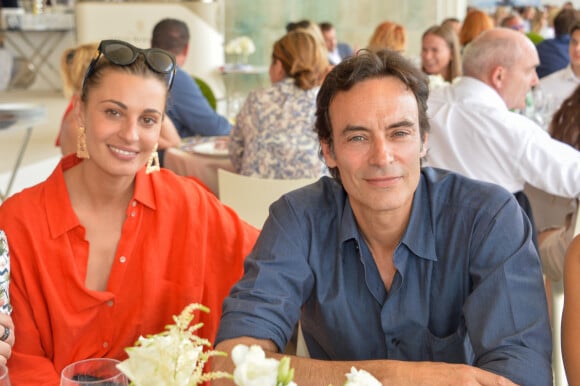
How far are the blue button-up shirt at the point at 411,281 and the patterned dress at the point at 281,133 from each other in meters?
2.11

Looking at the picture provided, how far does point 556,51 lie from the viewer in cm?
684

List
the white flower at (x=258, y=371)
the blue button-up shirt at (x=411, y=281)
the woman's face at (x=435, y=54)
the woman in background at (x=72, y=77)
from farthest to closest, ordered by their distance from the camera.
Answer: the woman's face at (x=435, y=54)
the woman in background at (x=72, y=77)
the blue button-up shirt at (x=411, y=281)
the white flower at (x=258, y=371)

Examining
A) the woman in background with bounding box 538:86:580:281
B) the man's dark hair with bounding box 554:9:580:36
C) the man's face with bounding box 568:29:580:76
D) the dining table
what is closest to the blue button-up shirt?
the woman in background with bounding box 538:86:580:281

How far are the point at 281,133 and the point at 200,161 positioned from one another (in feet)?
2.00

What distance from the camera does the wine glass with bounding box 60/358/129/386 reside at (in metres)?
1.17

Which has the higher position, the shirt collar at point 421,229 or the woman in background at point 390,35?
the woman in background at point 390,35

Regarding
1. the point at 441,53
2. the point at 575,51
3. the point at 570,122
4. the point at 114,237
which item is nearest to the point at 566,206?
the point at 570,122

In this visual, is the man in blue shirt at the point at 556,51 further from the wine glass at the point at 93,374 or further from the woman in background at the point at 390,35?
the wine glass at the point at 93,374

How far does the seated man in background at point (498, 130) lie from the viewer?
3.12m

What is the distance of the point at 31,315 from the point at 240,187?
125 cm

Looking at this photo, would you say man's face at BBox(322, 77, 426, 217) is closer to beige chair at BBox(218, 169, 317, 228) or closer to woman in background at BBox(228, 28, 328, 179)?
beige chair at BBox(218, 169, 317, 228)

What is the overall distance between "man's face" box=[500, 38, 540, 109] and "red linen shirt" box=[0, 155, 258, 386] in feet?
6.22

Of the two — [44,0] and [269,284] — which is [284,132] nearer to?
[269,284]

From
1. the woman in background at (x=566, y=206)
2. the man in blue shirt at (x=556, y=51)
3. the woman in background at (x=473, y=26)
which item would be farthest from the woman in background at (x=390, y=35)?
the woman in background at (x=566, y=206)
